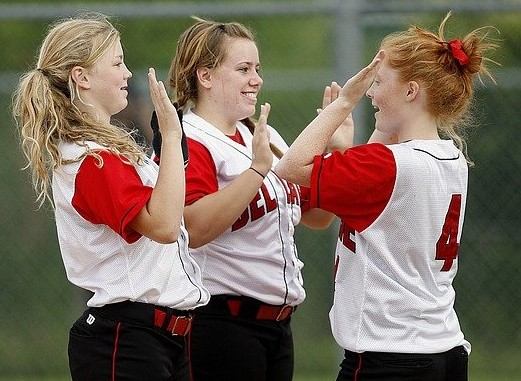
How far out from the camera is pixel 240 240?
384cm

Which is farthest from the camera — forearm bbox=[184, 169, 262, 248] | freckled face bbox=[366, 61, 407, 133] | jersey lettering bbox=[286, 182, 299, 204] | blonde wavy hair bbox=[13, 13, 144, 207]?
jersey lettering bbox=[286, 182, 299, 204]

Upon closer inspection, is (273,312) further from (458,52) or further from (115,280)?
(458,52)

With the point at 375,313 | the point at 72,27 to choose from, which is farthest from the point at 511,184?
the point at 72,27

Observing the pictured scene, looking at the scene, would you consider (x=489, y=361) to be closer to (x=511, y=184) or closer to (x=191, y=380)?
(x=511, y=184)

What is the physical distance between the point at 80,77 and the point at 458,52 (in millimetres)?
1142

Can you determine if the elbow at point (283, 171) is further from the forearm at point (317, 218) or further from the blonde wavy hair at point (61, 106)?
the forearm at point (317, 218)

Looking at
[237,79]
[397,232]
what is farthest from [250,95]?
[397,232]

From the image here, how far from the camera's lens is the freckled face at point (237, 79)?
3891 mm

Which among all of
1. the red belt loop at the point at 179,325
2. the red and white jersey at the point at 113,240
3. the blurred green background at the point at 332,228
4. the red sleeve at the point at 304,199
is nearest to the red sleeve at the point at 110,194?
the red and white jersey at the point at 113,240

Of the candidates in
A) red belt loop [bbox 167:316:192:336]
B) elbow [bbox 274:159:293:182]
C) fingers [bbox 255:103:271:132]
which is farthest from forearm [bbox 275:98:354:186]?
red belt loop [bbox 167:316:192:336]

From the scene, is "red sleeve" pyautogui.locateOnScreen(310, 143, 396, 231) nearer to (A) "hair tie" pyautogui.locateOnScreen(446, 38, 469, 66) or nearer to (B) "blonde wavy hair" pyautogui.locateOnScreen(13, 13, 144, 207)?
(A) "hair tie" pyautogui.locateOnScreen(446, 38, 469, 66)

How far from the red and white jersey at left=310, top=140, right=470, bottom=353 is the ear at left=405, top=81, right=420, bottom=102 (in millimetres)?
136

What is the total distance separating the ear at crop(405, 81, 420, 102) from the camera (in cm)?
345

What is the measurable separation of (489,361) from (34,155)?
11.3 feet
